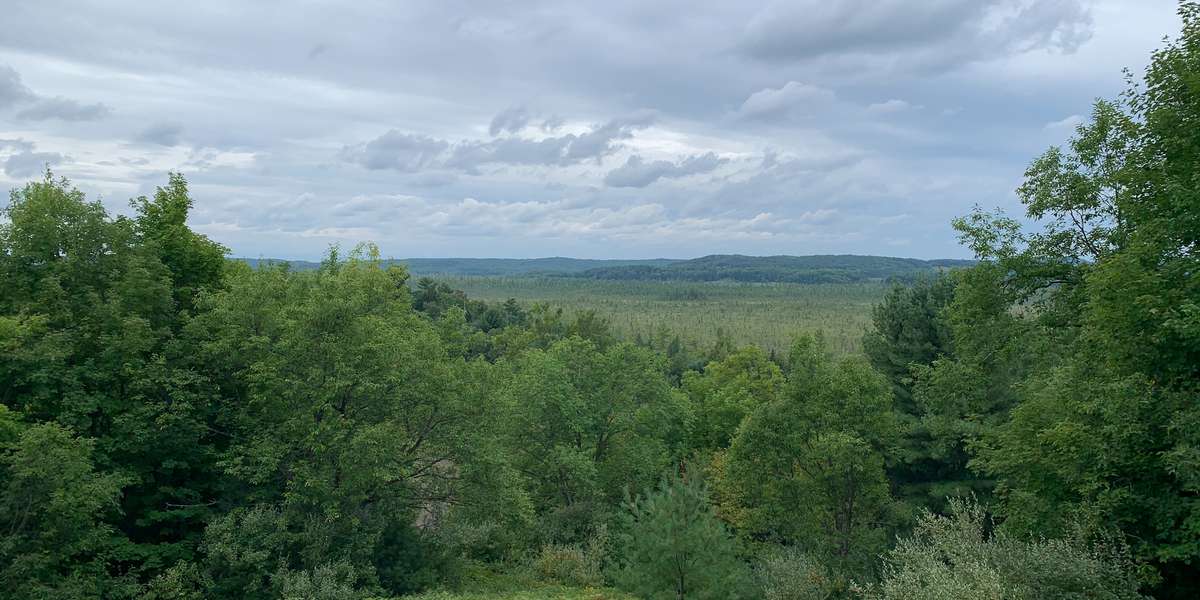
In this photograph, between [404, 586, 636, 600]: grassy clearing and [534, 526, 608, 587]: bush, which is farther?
[534, 526, 608, 587]: bush

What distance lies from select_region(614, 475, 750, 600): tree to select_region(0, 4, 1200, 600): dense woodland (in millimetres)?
71

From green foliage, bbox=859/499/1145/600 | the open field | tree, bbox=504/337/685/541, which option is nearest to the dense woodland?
green foliage, bbox=859/499/1145/600

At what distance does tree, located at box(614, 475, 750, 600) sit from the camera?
20.8m

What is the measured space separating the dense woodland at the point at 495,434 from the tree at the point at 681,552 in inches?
2.8

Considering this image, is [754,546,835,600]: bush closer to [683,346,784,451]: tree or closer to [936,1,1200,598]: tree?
[936,1,1200,598]: tree

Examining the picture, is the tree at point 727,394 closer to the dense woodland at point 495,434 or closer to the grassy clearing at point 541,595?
the dense woodland at point 495,434

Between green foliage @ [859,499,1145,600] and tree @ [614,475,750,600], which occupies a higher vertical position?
green foliage @ [859,499,1145,600]

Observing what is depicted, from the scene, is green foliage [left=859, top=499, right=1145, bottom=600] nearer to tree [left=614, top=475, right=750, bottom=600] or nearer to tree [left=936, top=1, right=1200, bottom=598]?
tree [left=936, top=1, right=1200, bottom=598]

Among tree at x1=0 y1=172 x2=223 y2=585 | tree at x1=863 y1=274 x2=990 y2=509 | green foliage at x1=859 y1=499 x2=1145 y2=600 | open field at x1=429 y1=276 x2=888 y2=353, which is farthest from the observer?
open field at x1=429 y1=276 x2=888 y2=353

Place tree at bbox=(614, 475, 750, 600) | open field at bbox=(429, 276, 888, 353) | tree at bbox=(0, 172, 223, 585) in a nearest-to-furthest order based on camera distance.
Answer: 1. tree at bbox=(0, 172, 223, 585)
2. tree at bbox=(614, 475, 750, 600)
3. open field at bbox=(429, 276, 888, 353)

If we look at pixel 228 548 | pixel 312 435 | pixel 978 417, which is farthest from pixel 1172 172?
pixel 228 548

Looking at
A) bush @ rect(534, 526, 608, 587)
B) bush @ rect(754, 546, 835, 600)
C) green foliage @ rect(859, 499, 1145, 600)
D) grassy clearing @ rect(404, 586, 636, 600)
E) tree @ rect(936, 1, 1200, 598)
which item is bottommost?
bush @ rect(534, 526, 608, 587)

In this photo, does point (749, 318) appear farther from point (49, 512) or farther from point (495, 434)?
point (49, 512)

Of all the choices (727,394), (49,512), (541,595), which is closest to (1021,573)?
(541,595)
